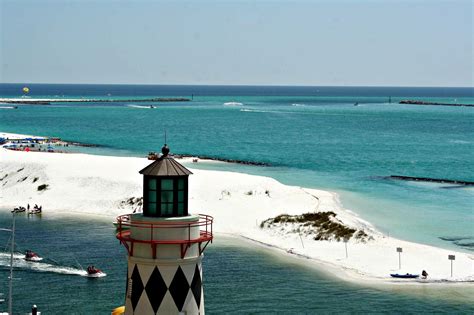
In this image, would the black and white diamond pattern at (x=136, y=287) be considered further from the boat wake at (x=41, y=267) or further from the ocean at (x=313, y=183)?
the boat wake at (x=41, y=267)

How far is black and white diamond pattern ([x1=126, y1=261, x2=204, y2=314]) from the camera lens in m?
13.6

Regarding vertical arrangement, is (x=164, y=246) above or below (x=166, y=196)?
below

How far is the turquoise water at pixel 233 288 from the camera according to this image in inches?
1500

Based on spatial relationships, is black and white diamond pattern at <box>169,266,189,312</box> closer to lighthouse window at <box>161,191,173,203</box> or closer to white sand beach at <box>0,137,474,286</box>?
lighthouse window at <box>161,191,173,203</box>

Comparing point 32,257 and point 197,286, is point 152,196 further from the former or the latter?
point 32,257

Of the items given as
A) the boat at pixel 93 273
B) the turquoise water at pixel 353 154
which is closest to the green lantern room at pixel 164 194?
the boat at pixel 93 273

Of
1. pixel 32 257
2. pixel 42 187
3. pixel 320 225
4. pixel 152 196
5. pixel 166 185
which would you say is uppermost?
pixel 166 185

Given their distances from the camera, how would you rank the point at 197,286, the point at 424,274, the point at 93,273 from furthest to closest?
the point at 424,274
the point at 93,273
the point at 197,286

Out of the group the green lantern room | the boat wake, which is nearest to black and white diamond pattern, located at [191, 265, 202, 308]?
the green lantern room

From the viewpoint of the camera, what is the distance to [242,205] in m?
64.2

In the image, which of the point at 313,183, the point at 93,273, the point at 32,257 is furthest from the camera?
the point at 313,183

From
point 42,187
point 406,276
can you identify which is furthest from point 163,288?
point 42,187

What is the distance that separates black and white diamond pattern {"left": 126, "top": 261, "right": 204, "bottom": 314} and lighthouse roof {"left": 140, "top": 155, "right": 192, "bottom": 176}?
1562 mm

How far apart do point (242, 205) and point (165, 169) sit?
50.6m
